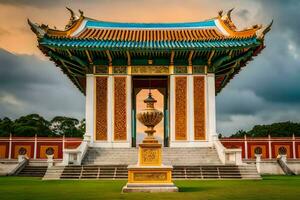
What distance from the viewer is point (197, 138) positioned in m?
23.5

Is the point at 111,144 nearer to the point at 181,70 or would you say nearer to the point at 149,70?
the point at 149,70

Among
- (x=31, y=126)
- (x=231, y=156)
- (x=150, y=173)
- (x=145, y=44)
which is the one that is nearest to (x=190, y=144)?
(x=231, y=156)

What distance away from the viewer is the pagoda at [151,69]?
22.9 m

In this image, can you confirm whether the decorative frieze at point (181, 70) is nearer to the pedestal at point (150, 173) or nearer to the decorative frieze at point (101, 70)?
the decorative frieze at point (101, 70)

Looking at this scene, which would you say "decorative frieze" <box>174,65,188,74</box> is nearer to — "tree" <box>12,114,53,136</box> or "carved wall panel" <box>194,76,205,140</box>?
"carved wall panel" <box>194,76,205,140</box>

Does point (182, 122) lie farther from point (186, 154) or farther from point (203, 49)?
point (203, 49)

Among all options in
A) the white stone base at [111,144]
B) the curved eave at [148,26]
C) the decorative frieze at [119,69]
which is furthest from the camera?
the curved eave at [148,26]

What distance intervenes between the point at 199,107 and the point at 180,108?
3.39 feet

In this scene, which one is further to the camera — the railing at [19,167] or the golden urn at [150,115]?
the railing at [19,167]

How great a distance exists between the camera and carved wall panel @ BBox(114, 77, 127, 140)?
2353cm

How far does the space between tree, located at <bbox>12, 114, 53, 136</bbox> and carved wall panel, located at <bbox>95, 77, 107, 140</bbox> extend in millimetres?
31309

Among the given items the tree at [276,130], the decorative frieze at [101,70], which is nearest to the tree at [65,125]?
the tree at [276,130]

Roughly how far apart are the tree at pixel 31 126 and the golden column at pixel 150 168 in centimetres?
4258

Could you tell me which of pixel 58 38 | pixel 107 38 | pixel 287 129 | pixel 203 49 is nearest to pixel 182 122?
pixel 203 49
